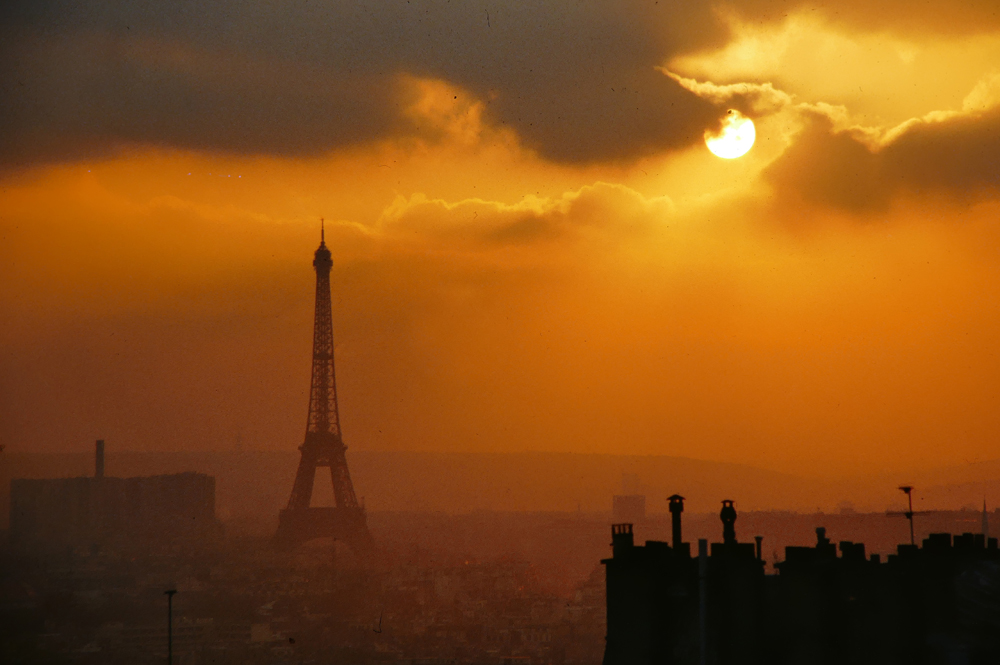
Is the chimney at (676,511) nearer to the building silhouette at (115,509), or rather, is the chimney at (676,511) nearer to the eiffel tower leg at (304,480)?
the building silhouette at (115,509)

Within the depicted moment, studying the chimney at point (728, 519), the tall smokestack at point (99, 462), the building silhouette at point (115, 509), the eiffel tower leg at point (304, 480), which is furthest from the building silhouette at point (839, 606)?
the tall smokestack at point (99, 462)

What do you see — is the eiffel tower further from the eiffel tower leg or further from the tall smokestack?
the tall smokestack

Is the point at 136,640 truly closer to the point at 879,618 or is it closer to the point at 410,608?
the point at 410,608

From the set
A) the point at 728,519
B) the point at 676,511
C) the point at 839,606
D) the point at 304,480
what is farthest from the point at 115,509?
the point at 839,606

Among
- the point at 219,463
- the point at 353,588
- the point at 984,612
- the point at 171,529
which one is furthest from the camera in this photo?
the point at 219,463

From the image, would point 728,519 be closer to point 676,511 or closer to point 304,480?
point 676,511

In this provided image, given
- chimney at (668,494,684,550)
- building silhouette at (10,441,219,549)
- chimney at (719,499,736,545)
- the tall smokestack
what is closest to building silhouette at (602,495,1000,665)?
chimney at (719,499,736,545)

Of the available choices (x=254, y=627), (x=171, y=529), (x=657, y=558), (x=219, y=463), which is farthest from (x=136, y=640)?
(x=219, y=463)
